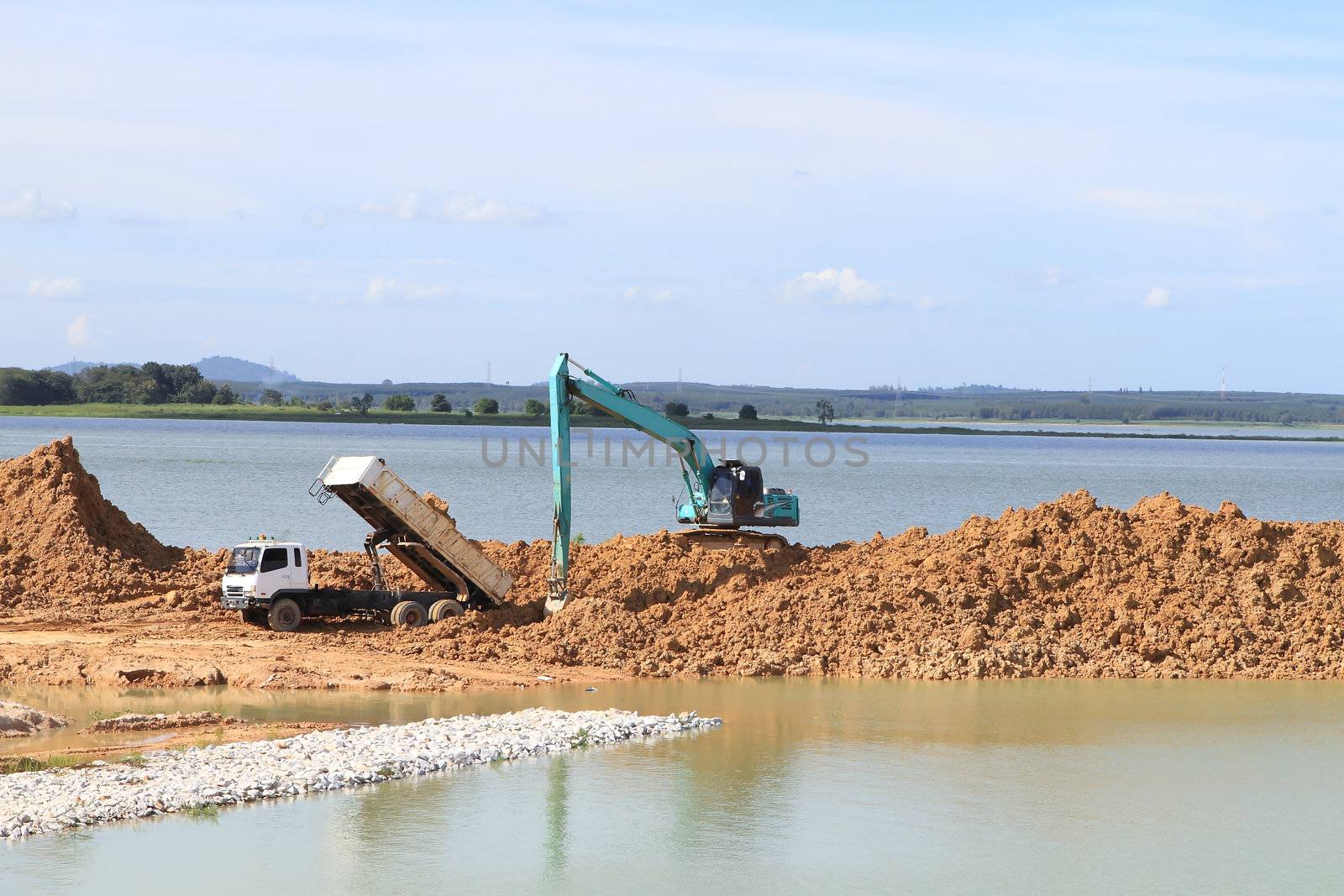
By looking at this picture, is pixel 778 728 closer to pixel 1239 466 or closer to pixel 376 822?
pixel 376 822

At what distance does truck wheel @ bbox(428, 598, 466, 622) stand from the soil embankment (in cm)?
43

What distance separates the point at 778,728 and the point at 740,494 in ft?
32.4

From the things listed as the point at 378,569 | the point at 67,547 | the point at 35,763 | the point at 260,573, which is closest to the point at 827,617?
the point at 378,569

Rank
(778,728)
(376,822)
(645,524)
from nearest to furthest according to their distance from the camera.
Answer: (376,822) < (778,728) < (645,524)

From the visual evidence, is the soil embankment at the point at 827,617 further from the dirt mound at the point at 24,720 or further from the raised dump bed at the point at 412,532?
the dirt mound at the point at 24,720

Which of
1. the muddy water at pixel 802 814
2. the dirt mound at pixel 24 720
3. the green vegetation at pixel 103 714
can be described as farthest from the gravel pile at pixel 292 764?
the green vegetation at pixel 103 714

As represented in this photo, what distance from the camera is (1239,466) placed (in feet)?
449

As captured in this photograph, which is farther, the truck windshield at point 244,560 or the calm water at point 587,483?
the calm water at point 587,483

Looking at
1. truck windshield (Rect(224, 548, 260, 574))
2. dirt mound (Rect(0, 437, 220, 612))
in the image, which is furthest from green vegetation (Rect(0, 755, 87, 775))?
dirt mound (Rect(0, 437, 220, 612))

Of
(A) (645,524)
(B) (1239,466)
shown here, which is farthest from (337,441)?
(A) (645,524)

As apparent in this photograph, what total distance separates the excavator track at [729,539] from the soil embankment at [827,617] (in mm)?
339

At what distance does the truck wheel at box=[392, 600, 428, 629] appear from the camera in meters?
26.1

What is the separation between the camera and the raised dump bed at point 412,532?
82.0 ft

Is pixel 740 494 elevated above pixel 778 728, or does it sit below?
above
